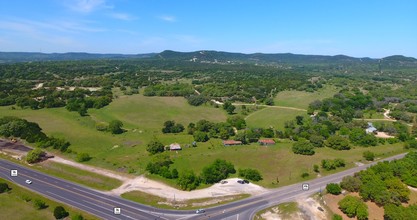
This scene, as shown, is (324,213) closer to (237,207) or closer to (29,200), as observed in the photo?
(237,207)

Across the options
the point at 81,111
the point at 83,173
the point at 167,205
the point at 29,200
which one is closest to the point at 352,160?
the point at 167,205

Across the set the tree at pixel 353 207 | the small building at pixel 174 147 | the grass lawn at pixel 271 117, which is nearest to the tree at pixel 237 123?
the grass lawn at pixel 271 117

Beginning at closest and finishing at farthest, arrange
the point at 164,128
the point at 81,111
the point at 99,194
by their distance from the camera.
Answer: the point at 99,194 → the point at 164,128 → the point at 81,111

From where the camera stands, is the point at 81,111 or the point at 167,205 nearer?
the point at 167,205

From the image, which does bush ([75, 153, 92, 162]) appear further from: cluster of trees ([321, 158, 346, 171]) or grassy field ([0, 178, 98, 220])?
cluster of trees ([321, 158, 346, 171])

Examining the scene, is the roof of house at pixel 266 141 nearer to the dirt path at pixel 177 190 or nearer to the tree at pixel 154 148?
the dirt path at pixel 177 190

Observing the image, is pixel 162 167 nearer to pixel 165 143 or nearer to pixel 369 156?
pixel 165 143
